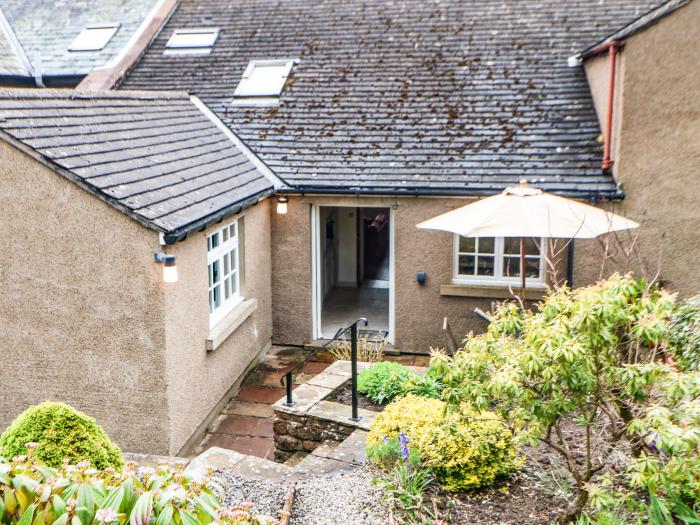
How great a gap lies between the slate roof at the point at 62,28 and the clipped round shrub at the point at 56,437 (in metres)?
12.9

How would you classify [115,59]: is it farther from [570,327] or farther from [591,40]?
[570,327]

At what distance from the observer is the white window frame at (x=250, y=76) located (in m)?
14.2

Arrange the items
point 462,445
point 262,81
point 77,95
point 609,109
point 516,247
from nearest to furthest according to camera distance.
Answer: point 462,445, point 77,95, point 609,109, point 516,247, point 262,81

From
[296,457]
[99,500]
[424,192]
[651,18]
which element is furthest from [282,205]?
[99,500]

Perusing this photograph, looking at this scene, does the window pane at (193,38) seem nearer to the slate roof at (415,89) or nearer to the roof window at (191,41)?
the roof window at (191,41)

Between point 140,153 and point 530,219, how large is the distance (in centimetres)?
556

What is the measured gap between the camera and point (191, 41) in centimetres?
1609

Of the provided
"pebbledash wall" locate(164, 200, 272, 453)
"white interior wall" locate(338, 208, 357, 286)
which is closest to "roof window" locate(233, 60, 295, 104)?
"pebbledash wall" locate(164, 200, 272, 453)

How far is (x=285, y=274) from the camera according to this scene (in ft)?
42.3

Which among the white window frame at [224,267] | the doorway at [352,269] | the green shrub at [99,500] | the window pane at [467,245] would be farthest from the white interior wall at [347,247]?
the green shrub at [99,500]

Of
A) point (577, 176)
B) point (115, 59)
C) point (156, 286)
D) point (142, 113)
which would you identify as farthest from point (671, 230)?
point (115, 59)

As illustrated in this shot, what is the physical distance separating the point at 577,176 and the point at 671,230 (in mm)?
1736

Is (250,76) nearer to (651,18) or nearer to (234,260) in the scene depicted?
(234,260)

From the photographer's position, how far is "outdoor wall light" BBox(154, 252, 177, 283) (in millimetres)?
7914
